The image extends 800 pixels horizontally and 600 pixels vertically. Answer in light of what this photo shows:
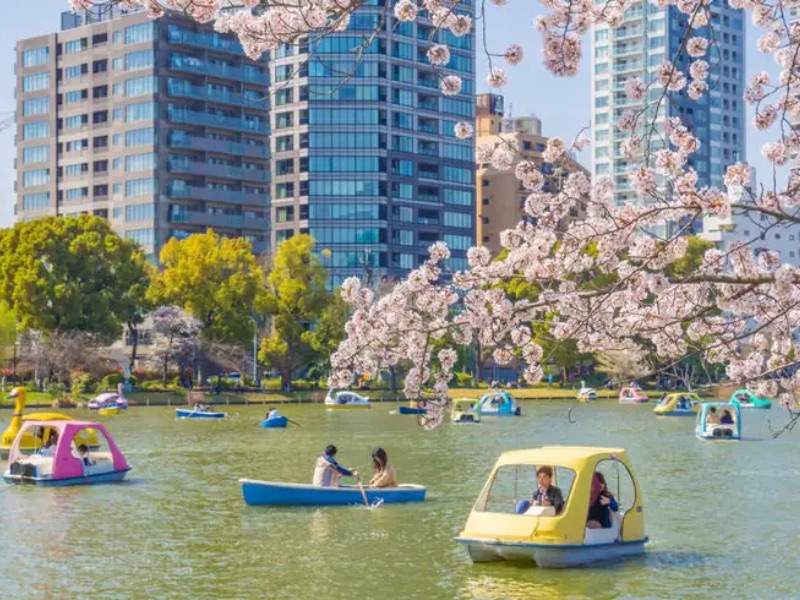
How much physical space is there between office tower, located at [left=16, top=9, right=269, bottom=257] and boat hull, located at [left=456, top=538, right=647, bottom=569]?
110m

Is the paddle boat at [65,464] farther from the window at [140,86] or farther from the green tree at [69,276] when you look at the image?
the window at [140,86]

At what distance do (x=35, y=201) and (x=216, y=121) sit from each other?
827 inches

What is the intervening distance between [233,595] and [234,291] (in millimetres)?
78977

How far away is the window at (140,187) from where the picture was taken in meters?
134

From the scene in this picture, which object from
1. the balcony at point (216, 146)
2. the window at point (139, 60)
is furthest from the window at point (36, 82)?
the balcony at point (216, 146)

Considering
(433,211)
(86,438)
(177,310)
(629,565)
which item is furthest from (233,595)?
(433,211)

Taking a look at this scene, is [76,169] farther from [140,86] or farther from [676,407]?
[676,407]

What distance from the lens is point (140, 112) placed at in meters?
135

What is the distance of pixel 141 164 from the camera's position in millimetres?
135000

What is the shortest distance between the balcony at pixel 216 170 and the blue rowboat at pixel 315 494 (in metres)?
102

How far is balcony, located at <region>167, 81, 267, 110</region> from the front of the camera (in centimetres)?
13400

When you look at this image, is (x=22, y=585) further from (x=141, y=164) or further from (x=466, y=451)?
(x=141, y=164)

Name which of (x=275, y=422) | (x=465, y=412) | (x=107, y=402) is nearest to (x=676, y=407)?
(x=465, y=412)

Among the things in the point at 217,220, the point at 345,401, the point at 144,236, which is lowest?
the point at 345,401
